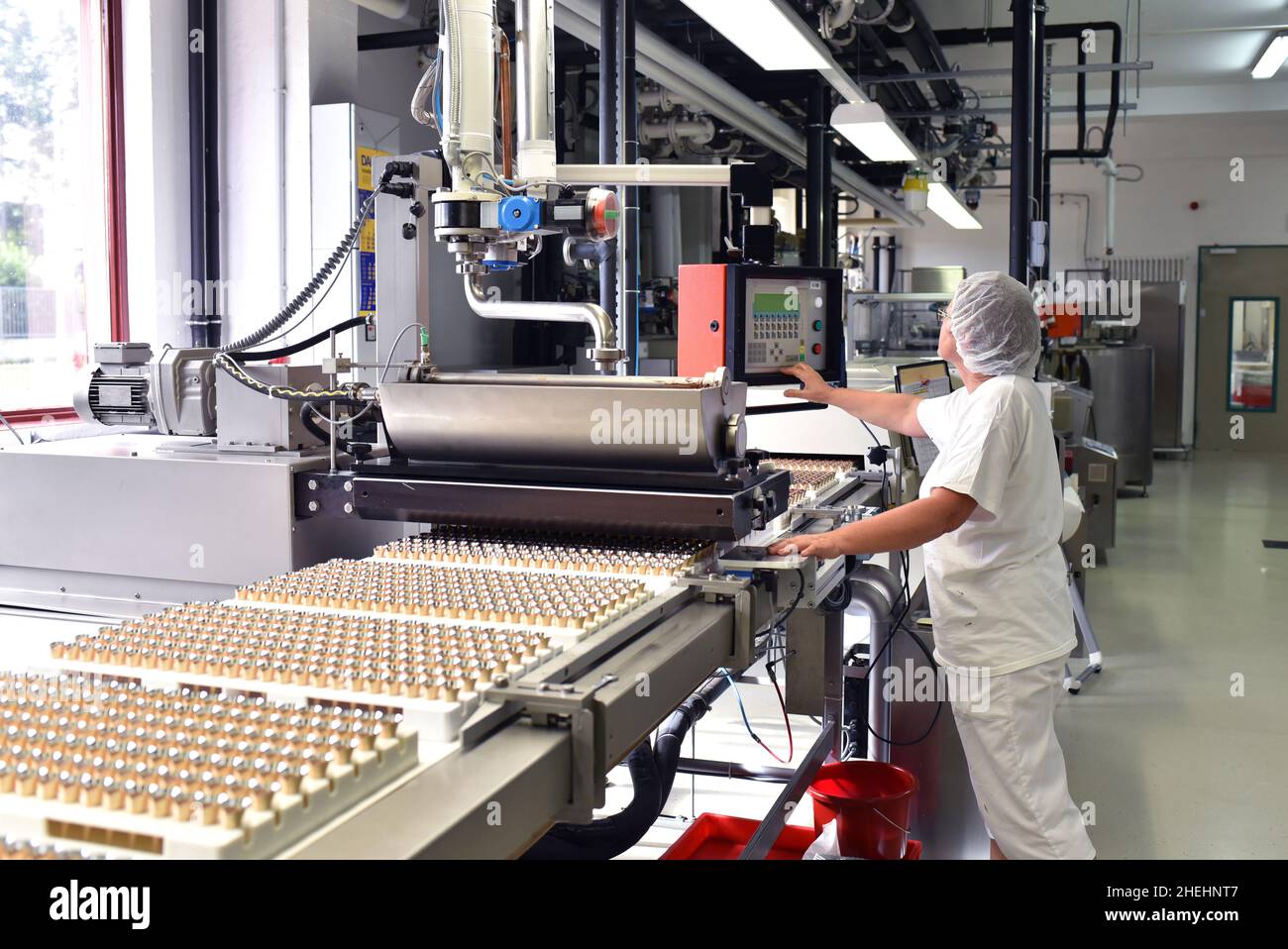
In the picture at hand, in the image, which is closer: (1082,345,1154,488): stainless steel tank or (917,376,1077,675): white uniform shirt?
(917,376,1077,675): white uniform shirt

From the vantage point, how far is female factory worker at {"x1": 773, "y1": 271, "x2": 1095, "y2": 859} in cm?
223

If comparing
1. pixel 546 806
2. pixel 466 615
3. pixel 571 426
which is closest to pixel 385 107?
pixel 571 426

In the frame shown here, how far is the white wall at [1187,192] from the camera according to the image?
1130 centimetres

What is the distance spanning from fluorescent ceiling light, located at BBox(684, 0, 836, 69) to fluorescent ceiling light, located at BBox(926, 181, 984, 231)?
3906 millimetres

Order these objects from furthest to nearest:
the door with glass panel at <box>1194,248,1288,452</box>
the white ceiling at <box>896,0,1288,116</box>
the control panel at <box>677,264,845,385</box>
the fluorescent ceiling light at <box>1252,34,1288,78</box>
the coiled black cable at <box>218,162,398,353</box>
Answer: the door with glass panel at <box>1194,248,1288,452</box> → the white ceiling at <box>896,0,1288,116</box> → the fluorescent ceiling light at <box>1252,34,1288,78</box> → the control panel at <box>677,264,845,385</box> → the coiled black cable at <box>218,162,398,353</box>

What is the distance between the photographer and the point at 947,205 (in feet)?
28.5

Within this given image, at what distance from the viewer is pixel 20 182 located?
4223 mm

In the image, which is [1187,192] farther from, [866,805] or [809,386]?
[866,805]

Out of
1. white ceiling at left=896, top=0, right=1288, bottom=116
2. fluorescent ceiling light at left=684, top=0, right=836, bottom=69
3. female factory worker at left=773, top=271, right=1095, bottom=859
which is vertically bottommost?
female factory worker at left=773, top=271, right=1095, bottom=859

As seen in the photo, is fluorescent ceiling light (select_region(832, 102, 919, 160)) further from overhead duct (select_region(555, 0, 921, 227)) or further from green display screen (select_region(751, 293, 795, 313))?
green display screen (select_region(751, 293, 795, 313))

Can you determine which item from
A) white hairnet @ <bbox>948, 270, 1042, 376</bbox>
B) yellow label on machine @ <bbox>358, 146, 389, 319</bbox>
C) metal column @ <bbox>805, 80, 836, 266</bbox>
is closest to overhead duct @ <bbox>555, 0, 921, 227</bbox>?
Result: metal column @ <bbox>805, 80, 836, 266</bbox>

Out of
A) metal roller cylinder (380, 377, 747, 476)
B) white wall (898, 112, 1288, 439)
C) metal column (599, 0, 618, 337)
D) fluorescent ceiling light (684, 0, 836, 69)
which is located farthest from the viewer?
white wall (898, 112, 1288, 439)

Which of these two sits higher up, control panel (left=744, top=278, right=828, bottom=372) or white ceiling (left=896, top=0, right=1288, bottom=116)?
white ceiling (left=896, top=0, right=1288, bottom=116)

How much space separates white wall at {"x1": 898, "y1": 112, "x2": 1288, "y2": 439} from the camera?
11305 mm
